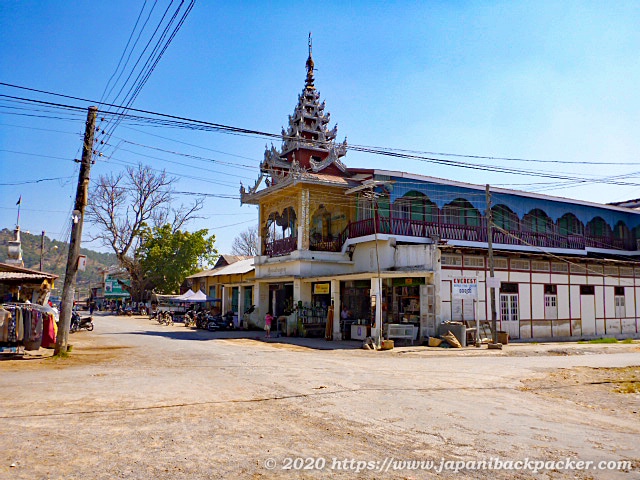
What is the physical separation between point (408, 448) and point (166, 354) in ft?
40.4

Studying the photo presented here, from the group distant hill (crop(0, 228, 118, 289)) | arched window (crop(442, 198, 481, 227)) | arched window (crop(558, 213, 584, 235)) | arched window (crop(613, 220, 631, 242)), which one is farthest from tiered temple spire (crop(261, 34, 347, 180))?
distant hill (crop(0, 228, 118, 289))

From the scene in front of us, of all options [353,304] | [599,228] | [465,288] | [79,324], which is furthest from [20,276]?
[599,228]

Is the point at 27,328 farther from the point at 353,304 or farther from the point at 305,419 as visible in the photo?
the point at 353,304

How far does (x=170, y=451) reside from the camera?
5.87 metres

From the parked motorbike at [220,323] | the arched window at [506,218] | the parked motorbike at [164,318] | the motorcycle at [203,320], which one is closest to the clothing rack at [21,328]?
the parked motorbike at [220,323]

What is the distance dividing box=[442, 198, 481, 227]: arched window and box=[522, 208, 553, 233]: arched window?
3.54 metres

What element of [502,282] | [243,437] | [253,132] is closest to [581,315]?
[502,282]

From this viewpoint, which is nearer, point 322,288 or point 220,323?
point 322,288

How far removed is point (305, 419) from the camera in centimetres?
757

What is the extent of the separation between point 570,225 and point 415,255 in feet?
48.3

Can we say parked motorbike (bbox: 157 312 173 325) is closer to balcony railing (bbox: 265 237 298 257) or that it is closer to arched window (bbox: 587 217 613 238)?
balcony railing (bbox: 265 237 298 257)

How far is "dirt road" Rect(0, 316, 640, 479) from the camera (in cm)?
545

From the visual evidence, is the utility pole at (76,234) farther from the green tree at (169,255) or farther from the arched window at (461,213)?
the green tree at (169,255)

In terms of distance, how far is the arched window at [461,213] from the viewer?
28.3 meters
